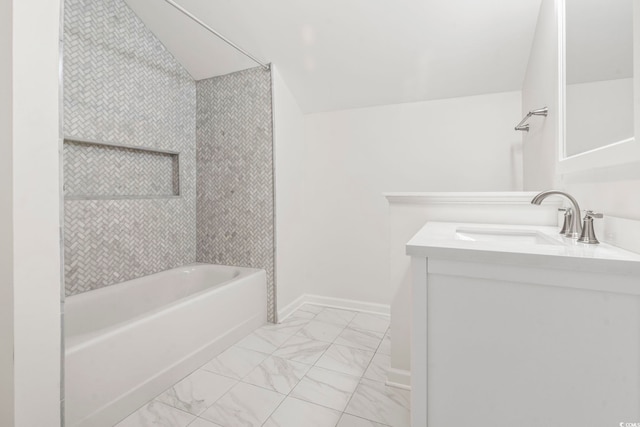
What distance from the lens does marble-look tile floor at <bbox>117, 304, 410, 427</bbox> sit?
1431 millimetres

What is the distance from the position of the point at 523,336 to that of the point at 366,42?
6.99ft

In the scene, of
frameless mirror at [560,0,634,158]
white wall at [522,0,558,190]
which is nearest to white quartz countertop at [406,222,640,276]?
frameless mirror at [560,0,634,158]

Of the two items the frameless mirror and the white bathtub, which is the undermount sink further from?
the white bathtub

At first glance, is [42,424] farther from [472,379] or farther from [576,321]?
[576,321]

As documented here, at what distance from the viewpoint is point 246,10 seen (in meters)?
2.14

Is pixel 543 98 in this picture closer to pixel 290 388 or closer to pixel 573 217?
pixel 573 217

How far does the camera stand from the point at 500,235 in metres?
1.34

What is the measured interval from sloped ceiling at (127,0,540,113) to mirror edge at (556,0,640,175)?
2.12 ft

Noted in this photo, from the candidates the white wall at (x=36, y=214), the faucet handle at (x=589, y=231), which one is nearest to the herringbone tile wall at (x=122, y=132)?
the white wall at (x=36, y=214)

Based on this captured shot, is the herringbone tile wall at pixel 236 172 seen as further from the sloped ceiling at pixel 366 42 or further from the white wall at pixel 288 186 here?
the sloped ceiling at pixel 366 42

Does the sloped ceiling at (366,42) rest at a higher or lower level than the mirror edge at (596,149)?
higher

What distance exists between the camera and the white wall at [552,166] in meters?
0.89

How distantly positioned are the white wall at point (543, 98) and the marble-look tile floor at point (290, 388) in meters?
1.41

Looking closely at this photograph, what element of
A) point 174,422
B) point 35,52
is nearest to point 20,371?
point 174,422
